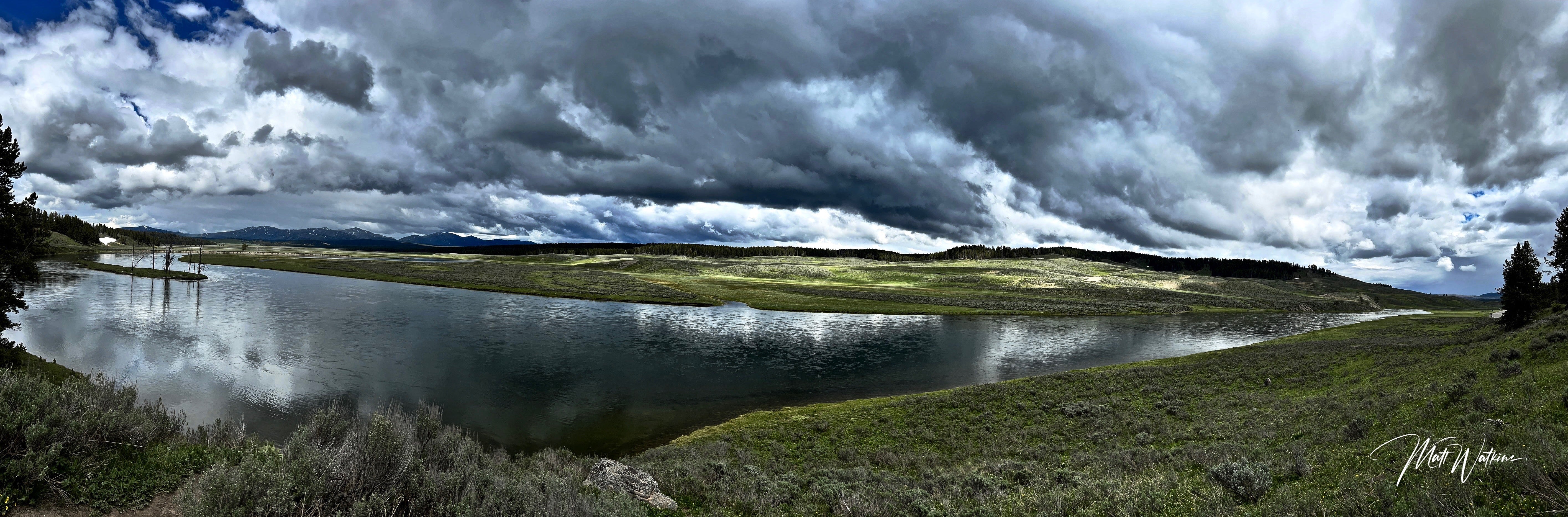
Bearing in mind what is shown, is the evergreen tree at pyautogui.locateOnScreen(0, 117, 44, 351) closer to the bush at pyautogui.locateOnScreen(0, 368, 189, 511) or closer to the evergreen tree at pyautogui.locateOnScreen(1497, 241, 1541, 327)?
the bush at pyautogui.locateOnScreen(0, 368, 189, 511)

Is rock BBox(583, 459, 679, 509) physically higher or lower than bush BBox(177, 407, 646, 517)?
lower

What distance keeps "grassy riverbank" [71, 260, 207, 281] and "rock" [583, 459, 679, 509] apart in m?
98.0

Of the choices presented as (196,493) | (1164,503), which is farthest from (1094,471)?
(196,493)

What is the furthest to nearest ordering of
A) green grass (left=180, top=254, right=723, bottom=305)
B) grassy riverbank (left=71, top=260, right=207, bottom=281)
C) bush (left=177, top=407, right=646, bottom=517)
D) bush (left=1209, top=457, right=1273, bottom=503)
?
green grass (left=180, top=254, right=723, bottom=305)
grassy riverbank (left=71, top=260, right=207, bottom=281)
bush (left=1209, top=457, right=1273, bottom=503)
bush (left=177, top=407, right=646, bottom=517)

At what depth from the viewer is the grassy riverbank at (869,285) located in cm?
8706

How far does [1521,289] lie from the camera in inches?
1630

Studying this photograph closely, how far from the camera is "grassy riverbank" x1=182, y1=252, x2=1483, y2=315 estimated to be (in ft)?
286

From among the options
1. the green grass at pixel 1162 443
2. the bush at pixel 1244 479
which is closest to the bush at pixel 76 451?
the green grass at pixel 1162 443

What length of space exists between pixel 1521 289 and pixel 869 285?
3688 inches

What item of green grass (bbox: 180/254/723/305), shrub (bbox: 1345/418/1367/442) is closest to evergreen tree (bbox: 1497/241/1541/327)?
shrub (bbox: 1345/418/1367/442)

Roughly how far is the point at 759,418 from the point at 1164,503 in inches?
670

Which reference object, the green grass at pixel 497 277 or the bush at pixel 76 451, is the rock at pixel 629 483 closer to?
the bush at pixel 76 451

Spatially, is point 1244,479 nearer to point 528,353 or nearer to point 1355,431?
point 1355,431

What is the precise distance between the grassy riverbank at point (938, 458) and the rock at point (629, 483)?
348mm
